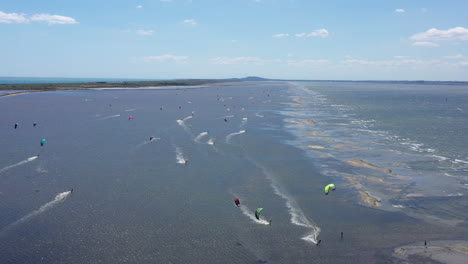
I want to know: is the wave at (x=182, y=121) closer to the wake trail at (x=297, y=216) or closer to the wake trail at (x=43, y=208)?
the wake trail at (x=297, y=216)


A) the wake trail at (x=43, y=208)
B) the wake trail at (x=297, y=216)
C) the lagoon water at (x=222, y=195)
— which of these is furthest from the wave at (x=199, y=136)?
the wake trail at (x=43, y=208)

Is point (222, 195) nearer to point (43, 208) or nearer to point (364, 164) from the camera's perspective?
point (43, 208)

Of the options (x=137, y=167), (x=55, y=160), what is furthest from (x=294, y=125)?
(x=55, y=160)

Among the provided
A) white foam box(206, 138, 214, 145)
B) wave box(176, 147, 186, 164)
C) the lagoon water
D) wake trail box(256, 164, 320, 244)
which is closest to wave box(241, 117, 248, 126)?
the lagoon water

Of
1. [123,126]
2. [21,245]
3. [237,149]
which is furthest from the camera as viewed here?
[123,126]

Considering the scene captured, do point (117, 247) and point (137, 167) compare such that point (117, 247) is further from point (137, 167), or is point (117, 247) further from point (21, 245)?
point (137, 167)

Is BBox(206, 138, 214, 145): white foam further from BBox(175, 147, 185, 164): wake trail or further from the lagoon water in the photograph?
BBox(175, 147, 185, 164): wake trail
